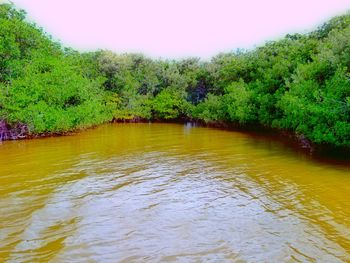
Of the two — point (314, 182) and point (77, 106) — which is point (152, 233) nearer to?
point (314, 182)

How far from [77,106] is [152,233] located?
20.6m

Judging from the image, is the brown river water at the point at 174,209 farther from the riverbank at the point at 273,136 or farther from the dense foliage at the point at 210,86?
Answer: the dense foliage at the point at 210,86

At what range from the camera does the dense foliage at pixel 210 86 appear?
49.5 ft

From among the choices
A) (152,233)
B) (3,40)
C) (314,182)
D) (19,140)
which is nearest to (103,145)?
(19,140)

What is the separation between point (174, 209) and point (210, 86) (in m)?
Result: 35.6

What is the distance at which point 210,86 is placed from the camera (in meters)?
43.6

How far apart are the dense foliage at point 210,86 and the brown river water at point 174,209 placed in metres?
2.67

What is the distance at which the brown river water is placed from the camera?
6613 millimetres

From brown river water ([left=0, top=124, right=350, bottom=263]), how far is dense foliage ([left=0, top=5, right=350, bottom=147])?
2669mm

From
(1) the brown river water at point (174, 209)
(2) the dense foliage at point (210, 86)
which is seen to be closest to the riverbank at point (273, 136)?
(2) the dense foliage at point (210, 86)

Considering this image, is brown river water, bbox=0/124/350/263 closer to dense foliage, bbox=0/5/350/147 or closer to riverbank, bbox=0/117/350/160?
riverbank, bbox=0/117/350/160

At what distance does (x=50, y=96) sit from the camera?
80.1 feet

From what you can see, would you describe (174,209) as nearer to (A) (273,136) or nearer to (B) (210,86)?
(A) (273,136)

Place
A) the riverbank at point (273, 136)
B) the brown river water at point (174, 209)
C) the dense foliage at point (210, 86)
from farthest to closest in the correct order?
the riverbank at point (273, 136)
the dense foliage at point (210, 86)
the brown river water at point (174, 209)
